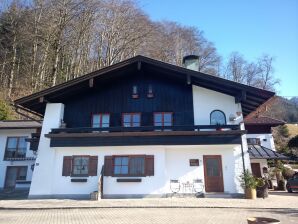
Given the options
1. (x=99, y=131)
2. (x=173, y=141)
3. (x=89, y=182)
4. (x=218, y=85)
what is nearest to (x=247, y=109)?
(x=218, y=85)

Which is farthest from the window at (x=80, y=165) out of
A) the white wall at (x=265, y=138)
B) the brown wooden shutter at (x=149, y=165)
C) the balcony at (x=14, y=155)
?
the white wall at (x=265, y=138)

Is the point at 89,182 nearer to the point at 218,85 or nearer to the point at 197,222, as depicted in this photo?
the point at 197,222

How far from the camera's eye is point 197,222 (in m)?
8.64

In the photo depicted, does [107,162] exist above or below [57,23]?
below

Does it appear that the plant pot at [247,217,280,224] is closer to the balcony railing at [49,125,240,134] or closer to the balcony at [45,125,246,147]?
the balcony at [45,125,246,147]

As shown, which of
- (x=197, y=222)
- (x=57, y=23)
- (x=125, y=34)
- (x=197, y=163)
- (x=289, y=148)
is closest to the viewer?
(x=197, y=222)

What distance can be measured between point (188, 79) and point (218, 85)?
1.80m

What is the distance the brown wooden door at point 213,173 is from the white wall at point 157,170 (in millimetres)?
221

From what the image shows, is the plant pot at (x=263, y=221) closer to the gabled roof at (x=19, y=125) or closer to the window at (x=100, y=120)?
the window at (x=100, y=120)

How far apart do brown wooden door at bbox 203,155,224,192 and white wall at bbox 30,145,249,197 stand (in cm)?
22

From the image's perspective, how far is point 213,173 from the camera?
14922mm

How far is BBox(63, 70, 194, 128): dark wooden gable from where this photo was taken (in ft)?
53.7

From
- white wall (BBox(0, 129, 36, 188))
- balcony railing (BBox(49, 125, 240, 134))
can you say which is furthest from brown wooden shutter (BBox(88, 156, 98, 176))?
white wall (BBox(0, 129, 36, 188))

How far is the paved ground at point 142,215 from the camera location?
354 inches
